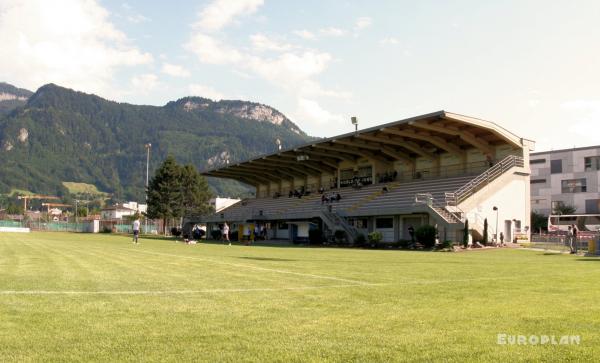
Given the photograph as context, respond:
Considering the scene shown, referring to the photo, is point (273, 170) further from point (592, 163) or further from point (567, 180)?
point (592, 163)

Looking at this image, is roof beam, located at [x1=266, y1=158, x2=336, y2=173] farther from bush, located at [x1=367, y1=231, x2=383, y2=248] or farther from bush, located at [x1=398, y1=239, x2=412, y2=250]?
bush, located at [x1=398, y1=239, x2=412, y2=250]

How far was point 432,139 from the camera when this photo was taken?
149ft

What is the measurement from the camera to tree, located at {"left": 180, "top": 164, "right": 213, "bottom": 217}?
3578 inches

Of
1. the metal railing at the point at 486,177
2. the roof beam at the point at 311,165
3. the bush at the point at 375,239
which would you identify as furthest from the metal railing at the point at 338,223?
the roof beam at the point at 311,165

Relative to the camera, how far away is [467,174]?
44.5 metres

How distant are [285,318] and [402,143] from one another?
139 feet

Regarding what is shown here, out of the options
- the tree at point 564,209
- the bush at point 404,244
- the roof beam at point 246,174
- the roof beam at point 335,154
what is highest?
the roof beam at point 335,154

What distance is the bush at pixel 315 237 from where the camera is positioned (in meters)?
45.8

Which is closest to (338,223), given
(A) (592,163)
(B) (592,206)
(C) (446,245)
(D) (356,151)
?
(D) (356,151)

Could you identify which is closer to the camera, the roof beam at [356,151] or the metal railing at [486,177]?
the metal railing at [486,177]

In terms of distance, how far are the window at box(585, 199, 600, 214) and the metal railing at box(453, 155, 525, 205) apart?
120 feet

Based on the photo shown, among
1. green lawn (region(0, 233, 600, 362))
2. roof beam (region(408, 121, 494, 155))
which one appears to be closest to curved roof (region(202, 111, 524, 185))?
roof beam (region(408, 121, 494, 155))

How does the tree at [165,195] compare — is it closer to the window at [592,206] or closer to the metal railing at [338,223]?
the metal railing at [338,223]

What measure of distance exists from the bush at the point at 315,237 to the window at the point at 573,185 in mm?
46999
